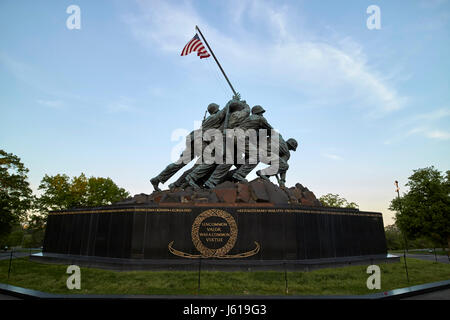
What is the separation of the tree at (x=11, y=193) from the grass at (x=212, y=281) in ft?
64.8

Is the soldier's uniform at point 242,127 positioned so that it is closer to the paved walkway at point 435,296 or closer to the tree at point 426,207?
the paved walkway at point 435,296

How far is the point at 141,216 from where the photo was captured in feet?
34.1

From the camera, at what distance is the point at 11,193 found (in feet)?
85.3

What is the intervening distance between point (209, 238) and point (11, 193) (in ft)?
83.9

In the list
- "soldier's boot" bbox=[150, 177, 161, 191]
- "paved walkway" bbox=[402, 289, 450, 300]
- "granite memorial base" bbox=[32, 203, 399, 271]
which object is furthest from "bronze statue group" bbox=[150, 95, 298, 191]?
"paved walkway" bbox=[402, 289, 450, 300]

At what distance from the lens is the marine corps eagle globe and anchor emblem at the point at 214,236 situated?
10031mm

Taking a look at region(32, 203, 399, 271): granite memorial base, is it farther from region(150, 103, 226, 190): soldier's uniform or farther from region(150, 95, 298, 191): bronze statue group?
region(150, 103, 226, 190): soldier's uniform

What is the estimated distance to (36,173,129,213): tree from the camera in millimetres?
34625

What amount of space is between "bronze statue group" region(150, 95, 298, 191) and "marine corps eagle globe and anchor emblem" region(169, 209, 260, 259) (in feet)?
11.5

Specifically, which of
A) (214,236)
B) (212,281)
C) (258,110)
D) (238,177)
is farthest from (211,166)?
(212,281)

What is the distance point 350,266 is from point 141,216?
872 centimetres
